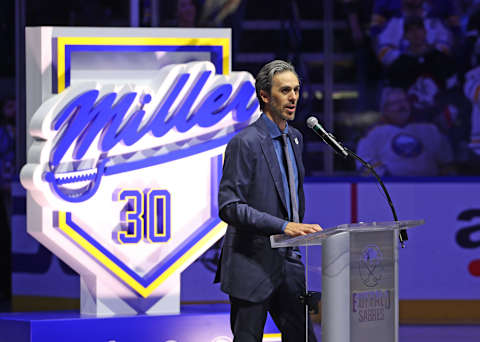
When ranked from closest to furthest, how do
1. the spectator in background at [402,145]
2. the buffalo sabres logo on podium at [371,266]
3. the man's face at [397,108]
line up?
the buffalo sabres logo on podium at [371,266]
the spectator in background at [402,145]
the man's face at [397,108]

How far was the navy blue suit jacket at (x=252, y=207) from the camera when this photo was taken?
4168 mm

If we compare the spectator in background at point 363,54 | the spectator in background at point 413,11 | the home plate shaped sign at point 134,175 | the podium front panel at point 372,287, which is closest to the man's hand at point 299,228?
the podium front panel at point 372,287

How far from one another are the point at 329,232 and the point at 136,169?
2606 millimetres

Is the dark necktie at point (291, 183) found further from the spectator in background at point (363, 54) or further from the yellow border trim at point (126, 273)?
the spectator in background at point (363, 54)

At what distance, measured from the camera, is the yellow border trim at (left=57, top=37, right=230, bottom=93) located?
6.13 metres

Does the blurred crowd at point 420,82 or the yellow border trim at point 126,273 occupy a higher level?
the blurred crowd at point 420,82

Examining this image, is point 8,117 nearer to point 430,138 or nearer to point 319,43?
point 319,43

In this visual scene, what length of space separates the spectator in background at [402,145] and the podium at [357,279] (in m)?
5.44

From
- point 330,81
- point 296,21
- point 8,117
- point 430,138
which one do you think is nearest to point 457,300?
point 430,138

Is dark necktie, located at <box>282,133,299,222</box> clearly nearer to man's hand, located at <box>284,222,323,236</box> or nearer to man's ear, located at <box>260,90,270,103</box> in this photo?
man's ear, located at <box>260,90,270,103</box>

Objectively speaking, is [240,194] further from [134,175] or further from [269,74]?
[134,175]

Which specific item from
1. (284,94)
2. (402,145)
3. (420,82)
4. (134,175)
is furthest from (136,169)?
(420,82)

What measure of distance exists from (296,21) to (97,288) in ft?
14.3

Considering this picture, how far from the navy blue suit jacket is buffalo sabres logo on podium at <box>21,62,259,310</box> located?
1.99 meters
